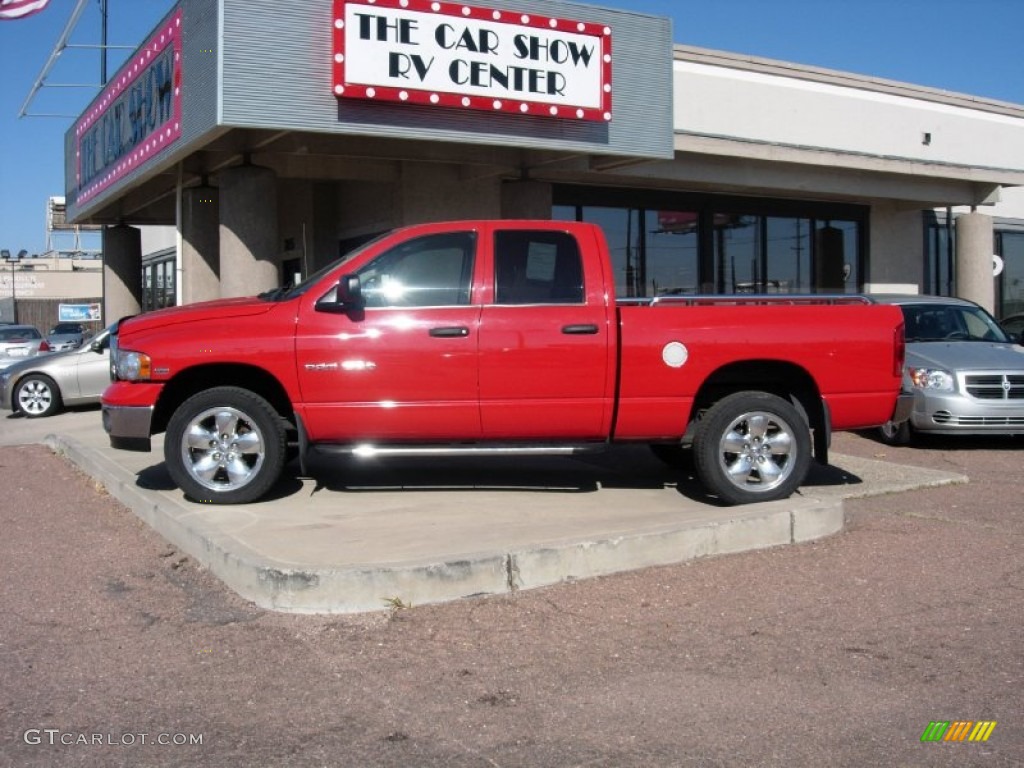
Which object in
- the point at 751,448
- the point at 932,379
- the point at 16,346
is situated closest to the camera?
the point at 751,448

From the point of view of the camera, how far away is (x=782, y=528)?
22.3ft

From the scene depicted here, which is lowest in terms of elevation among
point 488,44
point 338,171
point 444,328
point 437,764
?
point 437,764

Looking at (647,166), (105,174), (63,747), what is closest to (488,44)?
(647,166)

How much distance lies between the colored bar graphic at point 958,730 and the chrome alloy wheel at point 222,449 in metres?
4.68

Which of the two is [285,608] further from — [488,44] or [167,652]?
[488,44]

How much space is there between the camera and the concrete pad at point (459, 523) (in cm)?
557

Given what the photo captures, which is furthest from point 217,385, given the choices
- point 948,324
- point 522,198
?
point 948,324

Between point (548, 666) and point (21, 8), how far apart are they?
18321 mm

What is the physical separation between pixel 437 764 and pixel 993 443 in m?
10.1

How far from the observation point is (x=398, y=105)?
1206 cm

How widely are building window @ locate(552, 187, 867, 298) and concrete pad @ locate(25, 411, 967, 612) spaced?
810cm

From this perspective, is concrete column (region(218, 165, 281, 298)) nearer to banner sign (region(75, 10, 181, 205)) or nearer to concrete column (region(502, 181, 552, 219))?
banner sign (region(75, 10, 181, 205))

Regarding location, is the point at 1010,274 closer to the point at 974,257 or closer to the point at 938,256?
the point at 938,256

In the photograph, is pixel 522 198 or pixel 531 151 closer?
pixel 531 151
